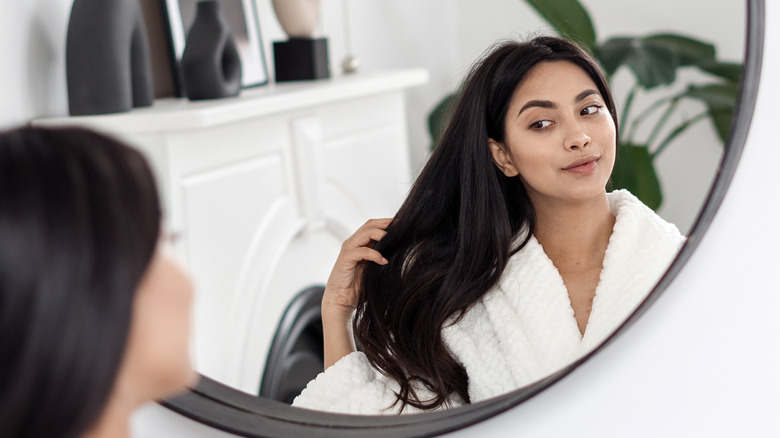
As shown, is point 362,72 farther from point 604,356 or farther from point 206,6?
point 604,356

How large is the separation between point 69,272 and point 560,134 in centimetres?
34

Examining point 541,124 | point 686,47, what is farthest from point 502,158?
point 686,47

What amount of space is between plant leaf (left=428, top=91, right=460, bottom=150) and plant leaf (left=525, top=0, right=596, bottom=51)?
9 centimetres

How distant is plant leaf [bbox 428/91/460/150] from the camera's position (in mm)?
551

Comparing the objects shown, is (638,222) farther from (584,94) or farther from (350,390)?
(350,390)

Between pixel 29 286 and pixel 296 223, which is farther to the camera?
pixel 296 223

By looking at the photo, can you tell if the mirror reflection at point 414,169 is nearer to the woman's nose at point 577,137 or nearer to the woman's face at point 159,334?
the woman's nose at point 577,137

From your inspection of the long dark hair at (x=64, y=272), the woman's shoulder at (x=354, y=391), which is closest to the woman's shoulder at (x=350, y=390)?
the woman's shoulder at (x=354, y=391)

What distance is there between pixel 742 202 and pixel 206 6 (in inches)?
17.2

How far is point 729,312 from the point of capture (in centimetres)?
53

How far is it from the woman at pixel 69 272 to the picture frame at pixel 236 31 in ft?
0.85

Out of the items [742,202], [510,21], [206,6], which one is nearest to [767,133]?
[742,202]

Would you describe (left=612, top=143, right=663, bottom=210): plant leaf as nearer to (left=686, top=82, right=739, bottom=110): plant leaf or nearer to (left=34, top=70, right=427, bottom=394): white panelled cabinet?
(left=686, top=82, right=739, bottom=110): plant leaf

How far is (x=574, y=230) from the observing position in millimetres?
545
